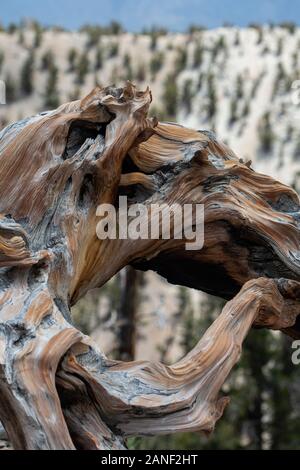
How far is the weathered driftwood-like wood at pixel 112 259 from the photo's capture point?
212 centimetres

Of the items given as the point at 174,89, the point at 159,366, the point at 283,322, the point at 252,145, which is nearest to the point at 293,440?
the point at 283,322

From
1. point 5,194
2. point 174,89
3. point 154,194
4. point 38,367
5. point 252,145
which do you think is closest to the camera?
point 38,367

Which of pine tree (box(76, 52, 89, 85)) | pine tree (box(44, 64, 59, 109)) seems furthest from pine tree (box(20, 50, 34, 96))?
pine tree (box(76, 52, 89, 85))

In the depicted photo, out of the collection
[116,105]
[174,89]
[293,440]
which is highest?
[174,89]

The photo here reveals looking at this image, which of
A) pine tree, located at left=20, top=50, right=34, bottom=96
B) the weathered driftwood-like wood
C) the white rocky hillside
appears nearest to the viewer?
the weathered driftwood-like wood

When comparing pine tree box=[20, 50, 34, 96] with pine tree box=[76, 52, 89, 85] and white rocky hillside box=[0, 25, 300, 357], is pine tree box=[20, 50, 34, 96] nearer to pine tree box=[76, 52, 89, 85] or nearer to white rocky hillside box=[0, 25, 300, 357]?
white rocky hillside box=[0, 25, 300, 357]

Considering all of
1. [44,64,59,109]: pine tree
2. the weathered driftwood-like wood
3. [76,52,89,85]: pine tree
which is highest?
[76,52,89,85]: pine tree

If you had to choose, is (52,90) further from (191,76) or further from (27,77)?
(191,76)

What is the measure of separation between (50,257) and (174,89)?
2117 centimetres

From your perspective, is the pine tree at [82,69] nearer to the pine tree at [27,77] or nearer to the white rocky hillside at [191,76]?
the white rocky hillside at [191,76]

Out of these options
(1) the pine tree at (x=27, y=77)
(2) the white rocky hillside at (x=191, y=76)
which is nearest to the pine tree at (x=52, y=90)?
(2) the white rocky hillside at (x=191, y=76)

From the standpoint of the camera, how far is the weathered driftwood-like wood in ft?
6.97

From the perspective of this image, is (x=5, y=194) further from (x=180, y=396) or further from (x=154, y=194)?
(x=180, y=396)

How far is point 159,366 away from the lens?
227cm
